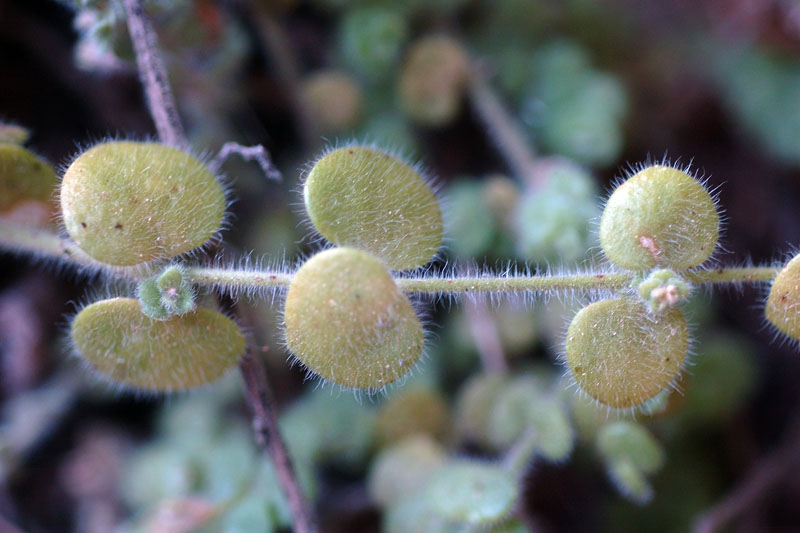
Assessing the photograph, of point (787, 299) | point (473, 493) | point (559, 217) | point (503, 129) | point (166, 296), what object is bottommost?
point (473, 493)

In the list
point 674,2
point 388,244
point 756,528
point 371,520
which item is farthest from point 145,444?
point 674,2

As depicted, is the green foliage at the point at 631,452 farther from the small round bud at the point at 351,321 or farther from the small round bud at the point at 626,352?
the small round bud at the point at 351,321

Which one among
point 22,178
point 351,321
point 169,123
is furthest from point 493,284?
point 22,178

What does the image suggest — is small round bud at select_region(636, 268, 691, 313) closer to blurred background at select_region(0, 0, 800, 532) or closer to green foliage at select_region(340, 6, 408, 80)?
blurred background at select_region(0, 0, 800, 532)

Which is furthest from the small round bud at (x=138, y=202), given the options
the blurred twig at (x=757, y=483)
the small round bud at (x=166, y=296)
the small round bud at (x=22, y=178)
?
the blurred twig at (x=757, y=483)

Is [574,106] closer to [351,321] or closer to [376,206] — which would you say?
[376,206]

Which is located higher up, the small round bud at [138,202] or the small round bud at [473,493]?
the small round bud at [138,202]

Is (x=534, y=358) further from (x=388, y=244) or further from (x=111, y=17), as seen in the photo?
(x=111, y=17)
